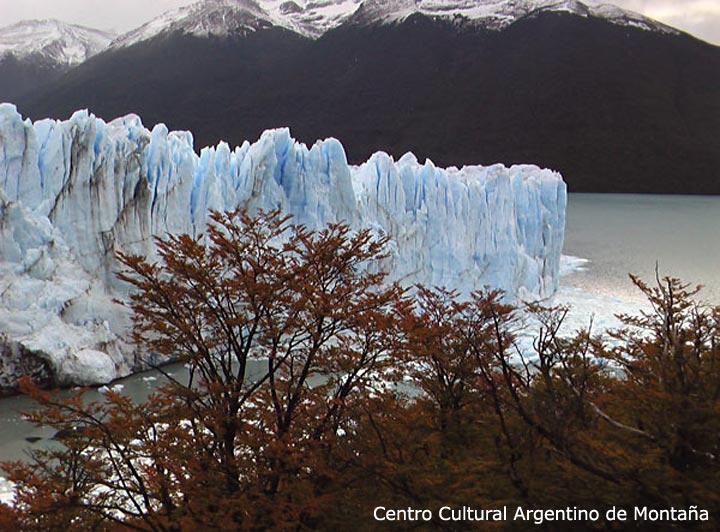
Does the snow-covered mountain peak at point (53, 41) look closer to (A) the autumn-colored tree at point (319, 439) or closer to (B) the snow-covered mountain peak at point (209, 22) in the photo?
(B) the snow-covered mountain peak at point (209, 22)

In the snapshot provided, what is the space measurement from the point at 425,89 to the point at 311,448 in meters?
70.2

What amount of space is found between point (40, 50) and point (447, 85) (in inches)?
2554

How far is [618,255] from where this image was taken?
2969 centimetres

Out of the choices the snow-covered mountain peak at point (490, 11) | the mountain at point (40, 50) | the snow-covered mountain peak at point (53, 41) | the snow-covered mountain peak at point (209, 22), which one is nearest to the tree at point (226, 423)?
the snow-covered mountain peak at point (490, 11)

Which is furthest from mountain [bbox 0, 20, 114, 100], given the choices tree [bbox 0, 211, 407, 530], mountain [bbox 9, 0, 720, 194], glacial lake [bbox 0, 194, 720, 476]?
tree [bbox 0, 211, 407, 530]

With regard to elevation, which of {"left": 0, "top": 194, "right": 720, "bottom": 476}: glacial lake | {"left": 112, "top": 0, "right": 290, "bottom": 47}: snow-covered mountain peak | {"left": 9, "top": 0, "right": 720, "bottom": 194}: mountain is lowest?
{"left": 0, "top": 194, "right": 720, "bottom": 476}: glacial lake

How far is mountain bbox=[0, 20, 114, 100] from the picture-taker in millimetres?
82625

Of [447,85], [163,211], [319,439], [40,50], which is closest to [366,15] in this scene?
[447,85]

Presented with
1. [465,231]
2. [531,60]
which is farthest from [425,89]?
[465,231]

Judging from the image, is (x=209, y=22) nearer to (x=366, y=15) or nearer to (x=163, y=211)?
(x=366, y=15)

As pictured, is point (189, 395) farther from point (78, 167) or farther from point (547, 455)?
point (78, 167)

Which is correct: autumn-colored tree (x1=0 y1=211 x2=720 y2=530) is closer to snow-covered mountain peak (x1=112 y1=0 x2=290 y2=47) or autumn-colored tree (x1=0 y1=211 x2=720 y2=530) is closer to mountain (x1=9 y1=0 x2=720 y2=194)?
mountain (x1=9 y1=0 x2=720 y2=194)

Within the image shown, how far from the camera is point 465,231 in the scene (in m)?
17.7

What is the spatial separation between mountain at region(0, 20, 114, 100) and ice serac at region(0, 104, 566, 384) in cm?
7788
